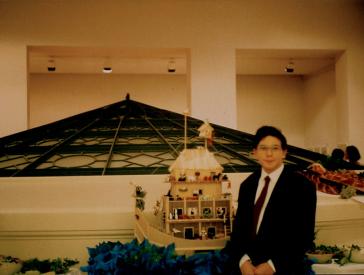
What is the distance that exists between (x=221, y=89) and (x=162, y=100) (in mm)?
6317

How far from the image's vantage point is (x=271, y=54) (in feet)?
40.3

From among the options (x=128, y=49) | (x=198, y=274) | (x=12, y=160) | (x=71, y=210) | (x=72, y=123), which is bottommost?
(x=198, y=274)

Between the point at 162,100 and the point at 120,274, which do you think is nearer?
the point at 120,274

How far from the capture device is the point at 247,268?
298cm

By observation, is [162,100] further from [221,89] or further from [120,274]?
[120,274]

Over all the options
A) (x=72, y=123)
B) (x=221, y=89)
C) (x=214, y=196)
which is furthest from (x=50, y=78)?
(x=214, y=196)

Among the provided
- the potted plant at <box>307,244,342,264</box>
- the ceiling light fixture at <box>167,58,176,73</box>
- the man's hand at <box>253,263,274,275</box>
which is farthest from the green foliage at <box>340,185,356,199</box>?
the ceiling light fixture at <box>167,58,176,73</box>

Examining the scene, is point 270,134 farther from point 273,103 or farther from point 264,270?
point 273,103

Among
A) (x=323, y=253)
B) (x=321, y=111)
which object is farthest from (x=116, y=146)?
(x=321, y=111)

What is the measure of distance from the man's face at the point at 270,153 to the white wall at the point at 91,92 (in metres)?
13.7

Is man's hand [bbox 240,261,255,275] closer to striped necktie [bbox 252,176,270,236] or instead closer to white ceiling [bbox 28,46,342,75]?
striped necktie [bbox 252,176,270,236]

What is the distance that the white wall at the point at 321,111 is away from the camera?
16.0m

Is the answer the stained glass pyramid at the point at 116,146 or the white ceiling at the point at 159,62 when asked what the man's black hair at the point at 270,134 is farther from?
the white ceiling at the point at 159,62

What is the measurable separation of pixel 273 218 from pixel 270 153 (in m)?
0.37
